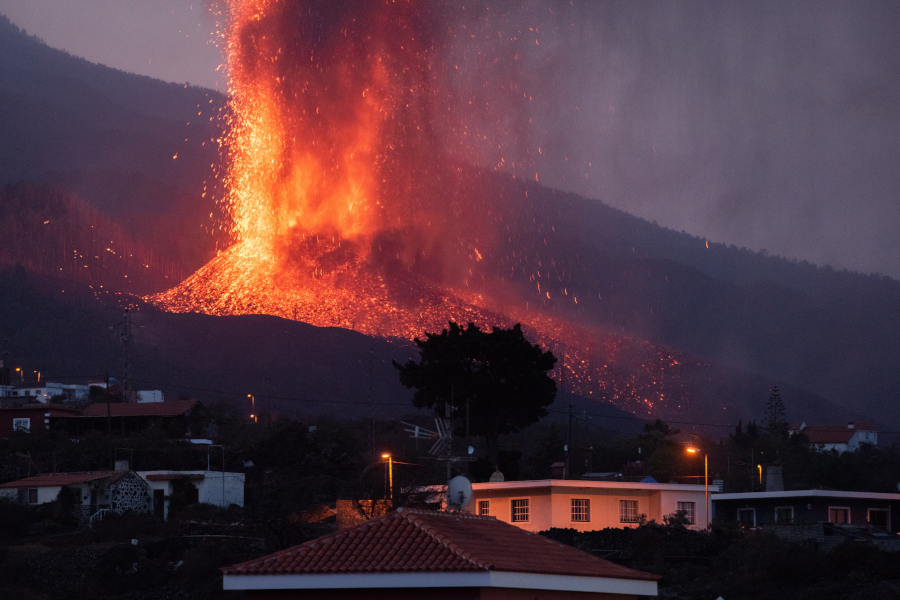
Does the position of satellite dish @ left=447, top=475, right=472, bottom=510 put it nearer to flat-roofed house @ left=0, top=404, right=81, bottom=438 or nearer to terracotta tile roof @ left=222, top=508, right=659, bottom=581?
terracotta tile roof @ left=222, top=508, right=659, bottom=581

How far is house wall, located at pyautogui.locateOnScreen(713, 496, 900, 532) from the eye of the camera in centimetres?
5319

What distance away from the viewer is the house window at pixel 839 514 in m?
53.3

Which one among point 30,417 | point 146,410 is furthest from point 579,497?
point 30,417

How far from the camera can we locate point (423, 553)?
883 inches

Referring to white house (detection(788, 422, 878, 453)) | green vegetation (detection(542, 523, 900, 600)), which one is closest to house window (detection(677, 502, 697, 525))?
green vegetation (detection(542, 523, 900, 600))

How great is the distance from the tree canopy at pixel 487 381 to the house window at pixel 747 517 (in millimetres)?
17614

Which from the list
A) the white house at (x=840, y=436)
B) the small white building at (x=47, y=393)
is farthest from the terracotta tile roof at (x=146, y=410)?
the white house at (x=840, y=436)

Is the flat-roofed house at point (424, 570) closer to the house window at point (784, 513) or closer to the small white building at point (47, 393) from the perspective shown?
the house window at point (784, 513)

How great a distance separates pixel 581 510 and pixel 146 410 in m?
43.6

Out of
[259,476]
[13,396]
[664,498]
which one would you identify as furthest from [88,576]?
[13,396]

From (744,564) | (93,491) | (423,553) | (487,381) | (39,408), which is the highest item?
(487,381)

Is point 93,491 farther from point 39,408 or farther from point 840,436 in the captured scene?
point 840,436

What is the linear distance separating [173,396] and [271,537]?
109m

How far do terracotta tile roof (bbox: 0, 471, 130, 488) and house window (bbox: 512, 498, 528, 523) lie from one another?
26223mm
